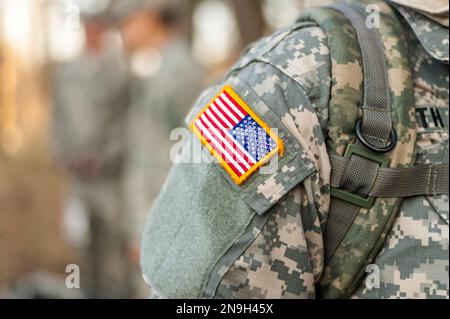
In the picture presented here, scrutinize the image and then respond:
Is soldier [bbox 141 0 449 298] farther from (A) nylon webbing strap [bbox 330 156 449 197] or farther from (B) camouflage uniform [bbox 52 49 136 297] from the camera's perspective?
(B) camouflage uniform [bbox 52 49 136 297]

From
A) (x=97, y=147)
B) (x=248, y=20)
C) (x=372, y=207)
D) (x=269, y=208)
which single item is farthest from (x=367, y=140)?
(x=248, y=20)

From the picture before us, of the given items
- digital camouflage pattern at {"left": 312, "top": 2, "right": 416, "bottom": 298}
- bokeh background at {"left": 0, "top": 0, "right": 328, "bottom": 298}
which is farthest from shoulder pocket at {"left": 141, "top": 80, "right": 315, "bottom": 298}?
bokeh background at {"left": 0, "top": 0, "right": 328, "bottom": 298}

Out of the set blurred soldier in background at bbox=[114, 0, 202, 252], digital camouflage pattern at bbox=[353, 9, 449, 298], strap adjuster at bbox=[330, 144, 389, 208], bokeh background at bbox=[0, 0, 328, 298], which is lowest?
bokeh background at bbox=[0, 0, 328, 298]

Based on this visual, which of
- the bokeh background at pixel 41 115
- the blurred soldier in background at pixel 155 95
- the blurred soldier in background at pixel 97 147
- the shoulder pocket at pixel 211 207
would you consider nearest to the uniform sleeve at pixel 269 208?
the shoulder pocket at pixel 211 207

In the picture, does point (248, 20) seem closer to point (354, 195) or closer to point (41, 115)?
point (354, 195)

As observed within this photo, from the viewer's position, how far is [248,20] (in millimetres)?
5391

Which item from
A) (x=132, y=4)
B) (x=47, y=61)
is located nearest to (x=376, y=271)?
(x=132, y=4)

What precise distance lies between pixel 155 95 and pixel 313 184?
2.89 meters

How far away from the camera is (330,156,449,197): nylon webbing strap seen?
1.32m

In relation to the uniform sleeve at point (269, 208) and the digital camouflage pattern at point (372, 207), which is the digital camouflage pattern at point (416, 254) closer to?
the digital camouflage pattern at point (372, 207)

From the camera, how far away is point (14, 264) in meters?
6.00

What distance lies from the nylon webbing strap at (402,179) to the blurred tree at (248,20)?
13.2 feet

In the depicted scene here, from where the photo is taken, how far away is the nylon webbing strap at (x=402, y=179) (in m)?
1.32

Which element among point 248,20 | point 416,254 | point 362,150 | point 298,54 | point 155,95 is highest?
point 298,54
